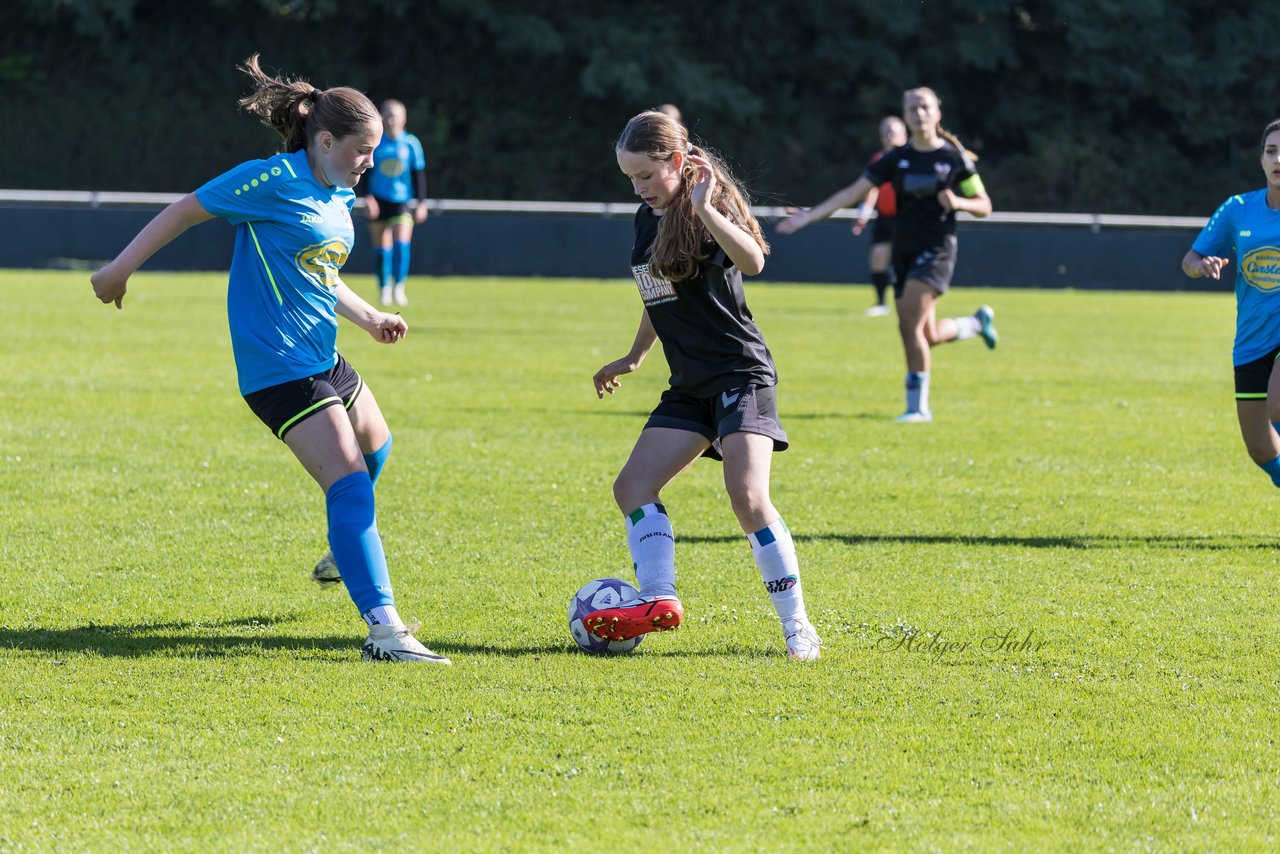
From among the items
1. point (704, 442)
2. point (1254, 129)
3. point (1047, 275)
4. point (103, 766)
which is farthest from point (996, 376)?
point (1254, 129)

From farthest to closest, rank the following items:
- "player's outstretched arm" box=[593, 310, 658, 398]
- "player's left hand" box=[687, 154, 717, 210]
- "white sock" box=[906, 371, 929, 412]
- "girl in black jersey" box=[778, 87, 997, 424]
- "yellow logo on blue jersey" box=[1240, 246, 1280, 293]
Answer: "white sock" box=[906, 371, 929, 412] → "girl in black jersey" box=[778, 87, 997, 424] → "yellow logo on blue jersey" box=[1240, 246, 1280, 293] → "player's outstretched arm" box=[593, 310, 658, 398] → "player's left hand" box=[687, 154, 717, 210]

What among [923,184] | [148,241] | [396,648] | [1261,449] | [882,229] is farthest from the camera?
[882,229]

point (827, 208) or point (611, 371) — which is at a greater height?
point (827, 208)

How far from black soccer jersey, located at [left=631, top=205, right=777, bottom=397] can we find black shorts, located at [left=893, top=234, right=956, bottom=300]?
5.54 m

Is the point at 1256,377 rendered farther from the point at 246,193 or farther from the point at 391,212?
the point at 391,212

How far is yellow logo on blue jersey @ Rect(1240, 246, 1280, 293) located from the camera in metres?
6.40

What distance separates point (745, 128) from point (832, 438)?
29.8m

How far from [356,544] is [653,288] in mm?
1163

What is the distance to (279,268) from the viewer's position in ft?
15.8

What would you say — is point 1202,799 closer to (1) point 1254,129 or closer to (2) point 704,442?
(2) point 704,442

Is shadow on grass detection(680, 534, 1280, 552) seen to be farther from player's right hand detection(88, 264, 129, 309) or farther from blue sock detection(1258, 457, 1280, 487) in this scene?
player's right hand detection(88, 264, 129, 309)

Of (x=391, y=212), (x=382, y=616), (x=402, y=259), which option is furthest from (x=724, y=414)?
(x=402, y=259)

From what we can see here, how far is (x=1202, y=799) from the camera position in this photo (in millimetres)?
3600

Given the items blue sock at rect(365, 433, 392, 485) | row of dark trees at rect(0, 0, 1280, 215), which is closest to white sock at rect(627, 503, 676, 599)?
blue sock at rect(365, 433, 392, 485)
